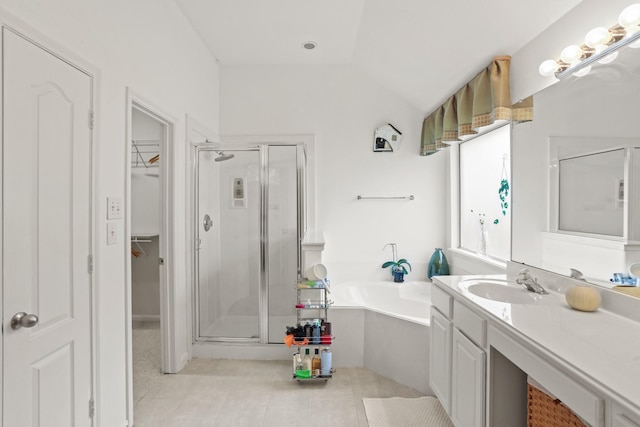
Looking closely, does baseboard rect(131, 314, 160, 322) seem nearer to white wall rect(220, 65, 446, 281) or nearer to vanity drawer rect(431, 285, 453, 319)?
white wall rect(220, 65, 446, 281)

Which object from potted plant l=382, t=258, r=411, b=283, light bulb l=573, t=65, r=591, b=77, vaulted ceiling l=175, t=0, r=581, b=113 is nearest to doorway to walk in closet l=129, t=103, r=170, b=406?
vaulted ceiling l=175, t=0, r=581, b=113

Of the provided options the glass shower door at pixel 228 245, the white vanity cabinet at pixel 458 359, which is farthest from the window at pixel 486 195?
the glass shower door at pixel 228 245

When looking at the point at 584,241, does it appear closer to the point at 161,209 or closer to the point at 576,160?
the point at 576,160

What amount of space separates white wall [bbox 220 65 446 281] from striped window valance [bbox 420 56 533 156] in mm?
639

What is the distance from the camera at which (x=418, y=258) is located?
3.74m

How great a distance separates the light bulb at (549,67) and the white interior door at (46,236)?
2322mm

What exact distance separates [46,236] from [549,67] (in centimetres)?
251

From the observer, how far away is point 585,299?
4.86ft

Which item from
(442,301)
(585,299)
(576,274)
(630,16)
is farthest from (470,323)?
(630,16)

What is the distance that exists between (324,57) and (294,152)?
114cm

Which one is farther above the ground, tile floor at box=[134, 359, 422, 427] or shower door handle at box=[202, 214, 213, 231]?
shower door handle at box=[202, 214, 213, 231]

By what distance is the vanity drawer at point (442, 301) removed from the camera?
192 centimetres

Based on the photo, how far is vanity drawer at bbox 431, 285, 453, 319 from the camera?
75.4 inches

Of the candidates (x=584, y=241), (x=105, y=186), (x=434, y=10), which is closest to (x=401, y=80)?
(x=434, y=10)
